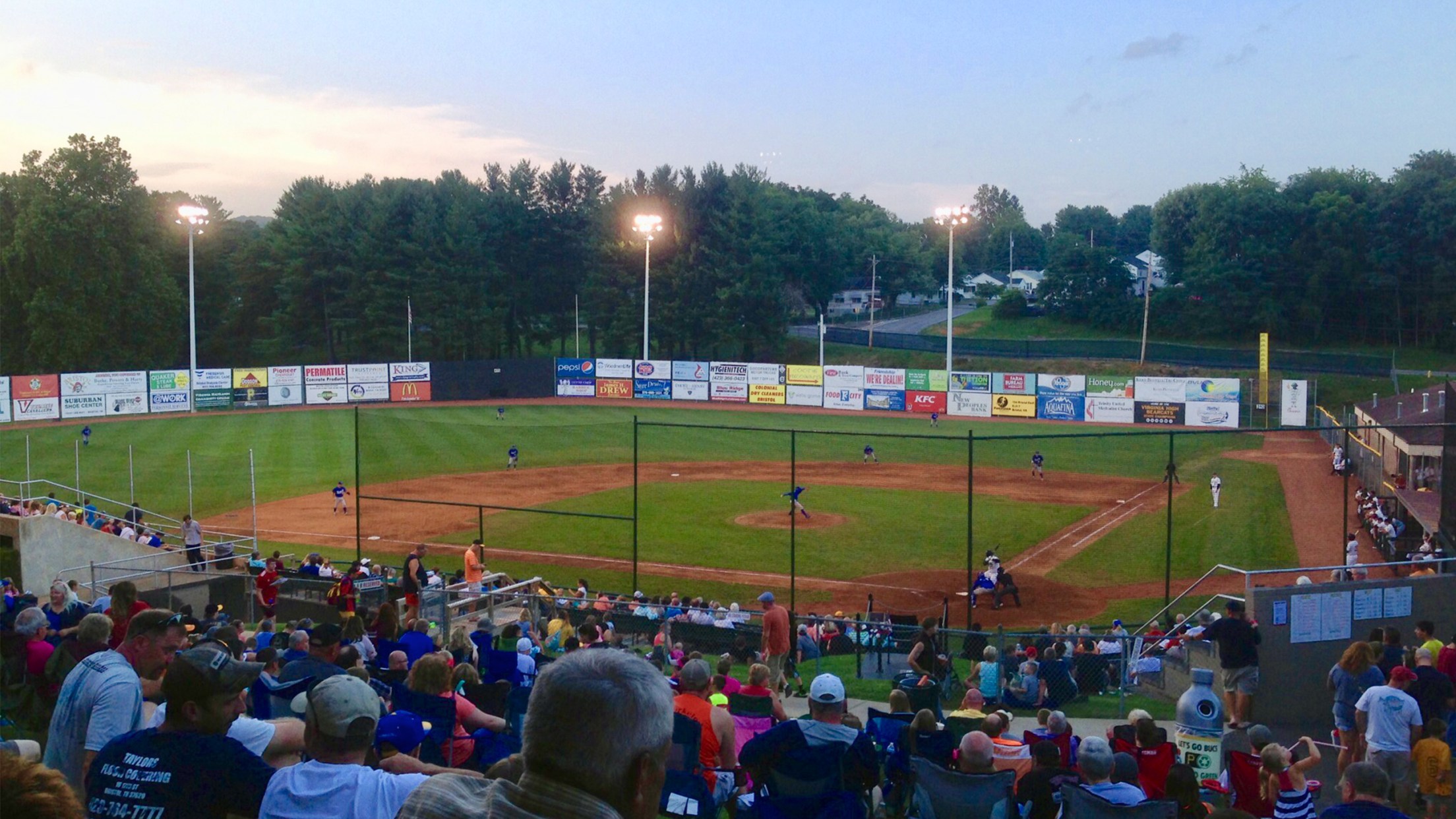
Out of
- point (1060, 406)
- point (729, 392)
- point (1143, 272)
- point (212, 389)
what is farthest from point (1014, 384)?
point (1143, 272)

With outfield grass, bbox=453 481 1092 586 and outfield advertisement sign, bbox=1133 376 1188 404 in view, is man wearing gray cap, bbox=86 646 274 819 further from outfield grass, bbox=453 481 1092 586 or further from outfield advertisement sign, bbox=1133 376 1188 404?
outfield advertisement sign, bbox=1133 376 1188 404

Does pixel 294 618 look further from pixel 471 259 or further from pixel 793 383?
pixel 471 259

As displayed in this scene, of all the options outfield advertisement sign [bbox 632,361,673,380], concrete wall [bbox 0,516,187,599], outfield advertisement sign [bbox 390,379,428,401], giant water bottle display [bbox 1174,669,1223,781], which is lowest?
concrete wall [bbox 0,516,187,599]

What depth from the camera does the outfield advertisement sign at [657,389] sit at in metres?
63.7

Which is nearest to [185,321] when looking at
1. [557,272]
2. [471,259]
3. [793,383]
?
[471,259]

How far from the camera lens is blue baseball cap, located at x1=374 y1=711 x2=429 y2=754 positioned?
5.98 meters

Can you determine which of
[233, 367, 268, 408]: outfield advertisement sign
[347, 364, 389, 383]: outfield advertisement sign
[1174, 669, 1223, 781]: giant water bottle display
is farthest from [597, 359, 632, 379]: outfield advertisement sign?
[1174, 669, 1223, 781]: giant water bottle display

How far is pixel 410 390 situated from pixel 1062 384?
115 feet

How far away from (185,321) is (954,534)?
2593 inches

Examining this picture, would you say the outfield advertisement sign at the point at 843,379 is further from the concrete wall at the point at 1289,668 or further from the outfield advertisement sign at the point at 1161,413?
the concrete wall at the point at 1289,668

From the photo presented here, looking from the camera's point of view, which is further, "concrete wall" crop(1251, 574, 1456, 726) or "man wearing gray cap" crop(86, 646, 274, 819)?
"concrete wall" crop(1251, 574, 1456, 726)

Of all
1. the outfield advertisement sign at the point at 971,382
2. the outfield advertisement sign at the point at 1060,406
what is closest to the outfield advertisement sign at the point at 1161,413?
the outfield advertisement sign at the point at 1060,406

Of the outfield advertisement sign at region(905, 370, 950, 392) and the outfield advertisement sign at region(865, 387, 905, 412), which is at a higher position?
the outfield advertisement sign at region(905, 370, 950, 392)

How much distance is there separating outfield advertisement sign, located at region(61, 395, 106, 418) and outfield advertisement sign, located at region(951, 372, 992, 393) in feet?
135
